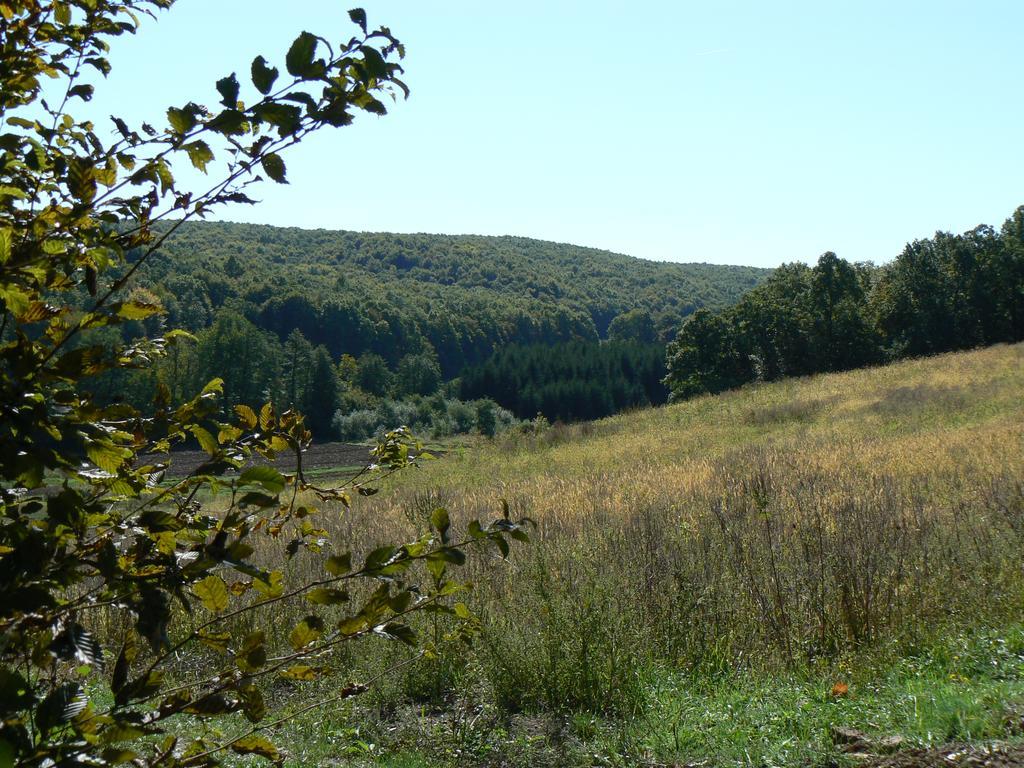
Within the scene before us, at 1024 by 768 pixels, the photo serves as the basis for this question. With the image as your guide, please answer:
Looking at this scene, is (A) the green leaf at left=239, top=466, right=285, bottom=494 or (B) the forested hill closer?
(A) the green leaf at left=239, top=466, right=285, bottom=494

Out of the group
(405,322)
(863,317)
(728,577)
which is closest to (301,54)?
(728,577)

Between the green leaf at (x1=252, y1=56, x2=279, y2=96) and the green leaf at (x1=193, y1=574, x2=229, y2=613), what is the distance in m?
0.85

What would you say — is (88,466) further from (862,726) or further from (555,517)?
(555,517)

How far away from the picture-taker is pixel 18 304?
3.95 ft

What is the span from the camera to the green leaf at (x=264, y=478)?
1341mm

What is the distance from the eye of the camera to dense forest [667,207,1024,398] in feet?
173

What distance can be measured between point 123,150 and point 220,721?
3691 mm

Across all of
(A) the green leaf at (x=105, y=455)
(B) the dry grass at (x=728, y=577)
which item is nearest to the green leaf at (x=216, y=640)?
(A) the green leaf at (x=105, y=455)

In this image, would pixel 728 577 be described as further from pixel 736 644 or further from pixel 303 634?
pixel 303 634

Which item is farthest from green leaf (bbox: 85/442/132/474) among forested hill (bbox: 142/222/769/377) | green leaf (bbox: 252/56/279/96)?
forested hill (bbox: 142/222/769/377)

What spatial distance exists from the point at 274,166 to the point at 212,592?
817 millimetres

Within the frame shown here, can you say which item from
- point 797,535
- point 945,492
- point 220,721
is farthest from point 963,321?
point 220,721

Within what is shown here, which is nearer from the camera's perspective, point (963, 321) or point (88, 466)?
point (88, 466)

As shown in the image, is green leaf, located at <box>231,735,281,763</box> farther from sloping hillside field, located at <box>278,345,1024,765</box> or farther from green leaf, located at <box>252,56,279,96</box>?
sloping hillside field, located at <box>278,345,1024,765</box>
